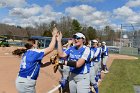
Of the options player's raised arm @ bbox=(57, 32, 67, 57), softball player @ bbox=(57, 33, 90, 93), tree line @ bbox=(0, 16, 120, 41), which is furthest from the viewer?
tree line @ bbox=(0, 16, 120, 41)

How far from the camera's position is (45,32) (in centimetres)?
8750

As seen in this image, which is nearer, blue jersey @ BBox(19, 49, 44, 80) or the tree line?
blue jersey @ BBox(19, 49, 44, 80)

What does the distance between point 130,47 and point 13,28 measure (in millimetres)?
57781

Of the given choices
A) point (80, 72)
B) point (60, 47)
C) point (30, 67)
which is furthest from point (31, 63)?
point (80, 72)

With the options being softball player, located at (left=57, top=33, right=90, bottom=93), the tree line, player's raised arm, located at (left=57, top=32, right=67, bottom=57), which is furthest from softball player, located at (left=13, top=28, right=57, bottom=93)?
the tree line

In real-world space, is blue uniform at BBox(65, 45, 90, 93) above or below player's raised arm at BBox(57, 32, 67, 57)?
below

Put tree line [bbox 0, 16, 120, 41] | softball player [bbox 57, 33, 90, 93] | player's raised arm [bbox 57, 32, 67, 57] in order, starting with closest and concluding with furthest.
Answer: player's raised arm [bbox 57, 32, 67, 57] → softball player [bbox 57, 33, 90, 93] → tree line [bbox 0, 16, 120, 41]

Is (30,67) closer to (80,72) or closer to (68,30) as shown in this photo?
(80,72)

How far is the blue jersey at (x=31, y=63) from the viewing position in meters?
6.41

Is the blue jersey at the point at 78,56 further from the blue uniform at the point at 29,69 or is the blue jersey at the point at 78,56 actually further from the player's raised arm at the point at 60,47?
the blue uniform at the point at 29,69

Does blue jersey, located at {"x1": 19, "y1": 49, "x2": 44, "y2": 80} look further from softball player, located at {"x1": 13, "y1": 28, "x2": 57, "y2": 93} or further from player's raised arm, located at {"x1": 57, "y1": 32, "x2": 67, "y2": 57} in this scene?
player's raised arm, located at {"x1": 57, "y1": 32, "x2": 67, "y2": 57}

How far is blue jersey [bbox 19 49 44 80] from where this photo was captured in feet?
21.0

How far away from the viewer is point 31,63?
643 cm

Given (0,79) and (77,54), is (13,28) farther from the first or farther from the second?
(77,54)
